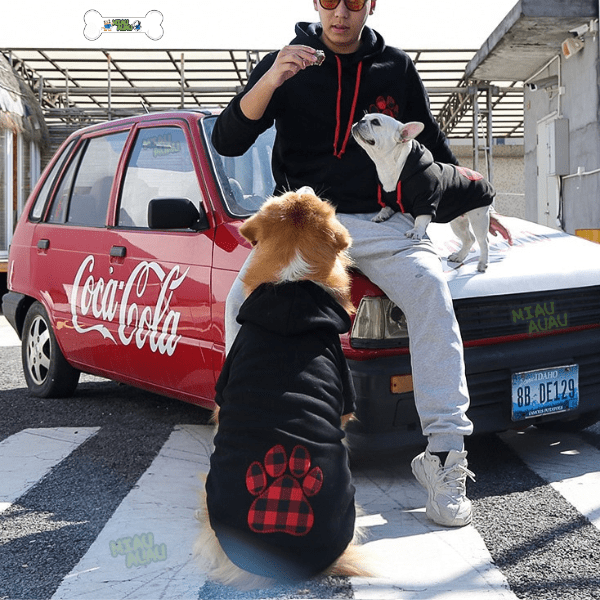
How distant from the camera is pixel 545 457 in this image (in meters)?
3.98

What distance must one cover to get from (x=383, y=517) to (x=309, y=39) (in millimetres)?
1932

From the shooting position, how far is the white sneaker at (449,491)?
2.97 m

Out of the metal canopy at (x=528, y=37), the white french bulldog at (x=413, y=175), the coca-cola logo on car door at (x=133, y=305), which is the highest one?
the metal canopy at (x=528, y=37)

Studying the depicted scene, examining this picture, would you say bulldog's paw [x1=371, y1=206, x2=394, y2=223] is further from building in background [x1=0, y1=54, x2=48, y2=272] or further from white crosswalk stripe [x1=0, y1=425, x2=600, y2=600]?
building in background [x1=0, y1=54, x2=48, y2=272]

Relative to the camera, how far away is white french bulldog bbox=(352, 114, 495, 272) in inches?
122

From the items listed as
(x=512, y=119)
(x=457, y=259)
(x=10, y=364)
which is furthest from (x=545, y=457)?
(x=512, y=119)

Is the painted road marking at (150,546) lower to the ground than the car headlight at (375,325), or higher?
lower

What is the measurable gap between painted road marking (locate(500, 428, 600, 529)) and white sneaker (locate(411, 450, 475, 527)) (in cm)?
51

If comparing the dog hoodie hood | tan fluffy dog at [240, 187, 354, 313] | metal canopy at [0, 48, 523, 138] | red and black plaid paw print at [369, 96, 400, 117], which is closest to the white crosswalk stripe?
the dog hoodie hood

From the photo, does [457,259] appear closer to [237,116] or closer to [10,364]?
[237,116]

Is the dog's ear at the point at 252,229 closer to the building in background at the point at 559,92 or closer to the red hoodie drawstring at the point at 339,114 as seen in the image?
the red hoodie drawstring at the point at 339,114

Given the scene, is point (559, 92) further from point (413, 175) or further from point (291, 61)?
point (291, 61)

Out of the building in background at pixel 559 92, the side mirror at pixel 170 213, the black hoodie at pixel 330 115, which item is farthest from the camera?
the building in background at pixel 559 92

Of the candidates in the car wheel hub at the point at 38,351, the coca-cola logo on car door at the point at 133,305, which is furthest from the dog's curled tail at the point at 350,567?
the car wheel hub at the point at 38,351
